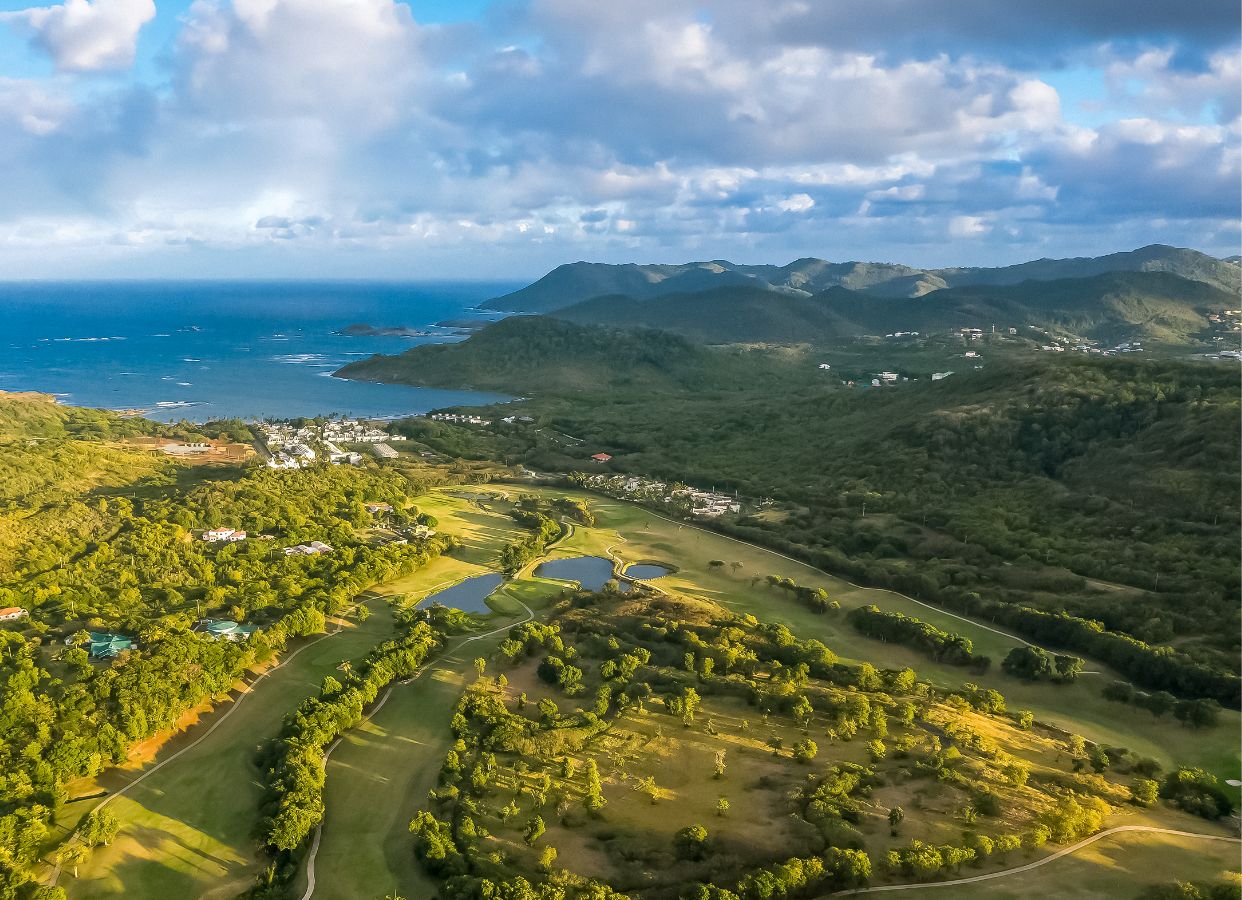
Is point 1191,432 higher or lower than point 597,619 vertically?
higher

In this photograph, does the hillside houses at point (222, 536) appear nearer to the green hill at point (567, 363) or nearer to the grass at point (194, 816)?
the grass at point (194, 816)

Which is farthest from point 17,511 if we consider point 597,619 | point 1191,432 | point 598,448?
point 1191,432

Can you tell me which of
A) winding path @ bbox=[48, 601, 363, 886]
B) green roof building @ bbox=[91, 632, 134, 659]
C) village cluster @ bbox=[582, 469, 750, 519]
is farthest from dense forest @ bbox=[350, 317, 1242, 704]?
green roof building @ bbox=[91, 632, 134, 659]

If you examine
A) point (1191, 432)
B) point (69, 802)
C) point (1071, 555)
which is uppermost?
point (1191, 432)

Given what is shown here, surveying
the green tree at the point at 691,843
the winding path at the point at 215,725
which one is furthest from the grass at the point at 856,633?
the winding path at the point at 215,725

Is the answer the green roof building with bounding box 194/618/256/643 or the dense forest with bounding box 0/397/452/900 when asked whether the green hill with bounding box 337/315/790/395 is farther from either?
the green roof building with bounding box 194/618/256/643

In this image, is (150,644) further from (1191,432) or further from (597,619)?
(1191,432)

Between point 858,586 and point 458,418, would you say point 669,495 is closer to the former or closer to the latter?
point 858,586
